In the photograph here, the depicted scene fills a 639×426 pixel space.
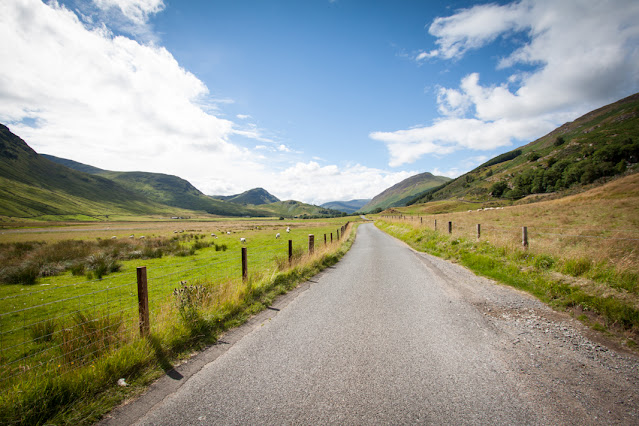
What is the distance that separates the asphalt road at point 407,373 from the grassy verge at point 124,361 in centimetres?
46

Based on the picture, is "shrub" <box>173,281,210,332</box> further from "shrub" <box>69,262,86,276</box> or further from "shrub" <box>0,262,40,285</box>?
"shrub" <box>69,262,86,276</box>

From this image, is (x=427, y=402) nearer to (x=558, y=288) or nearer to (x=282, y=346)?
(x=282, y=346)

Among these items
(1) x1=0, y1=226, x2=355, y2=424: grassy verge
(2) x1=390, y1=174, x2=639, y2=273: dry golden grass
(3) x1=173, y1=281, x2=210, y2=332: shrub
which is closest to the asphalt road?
(1) x1=0, y1=226, x2=355, y2=424: grassy verge

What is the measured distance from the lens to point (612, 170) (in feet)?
304

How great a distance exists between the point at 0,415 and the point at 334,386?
382 cm

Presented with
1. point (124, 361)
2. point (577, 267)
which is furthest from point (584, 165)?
point (124, 361)

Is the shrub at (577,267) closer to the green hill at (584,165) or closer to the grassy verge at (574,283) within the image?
the grassy verge at (574,283)

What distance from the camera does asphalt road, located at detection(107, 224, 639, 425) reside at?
121 inches

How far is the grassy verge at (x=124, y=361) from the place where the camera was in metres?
3.06

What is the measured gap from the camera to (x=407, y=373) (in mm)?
3877

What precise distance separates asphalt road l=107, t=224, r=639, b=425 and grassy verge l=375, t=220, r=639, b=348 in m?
0.68

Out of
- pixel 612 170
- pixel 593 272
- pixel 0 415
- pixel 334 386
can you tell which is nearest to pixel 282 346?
pixel 334 386

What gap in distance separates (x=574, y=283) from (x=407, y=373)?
22.5 feet

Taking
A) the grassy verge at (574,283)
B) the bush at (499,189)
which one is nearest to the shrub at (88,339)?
the grassy verge at (574,283)
